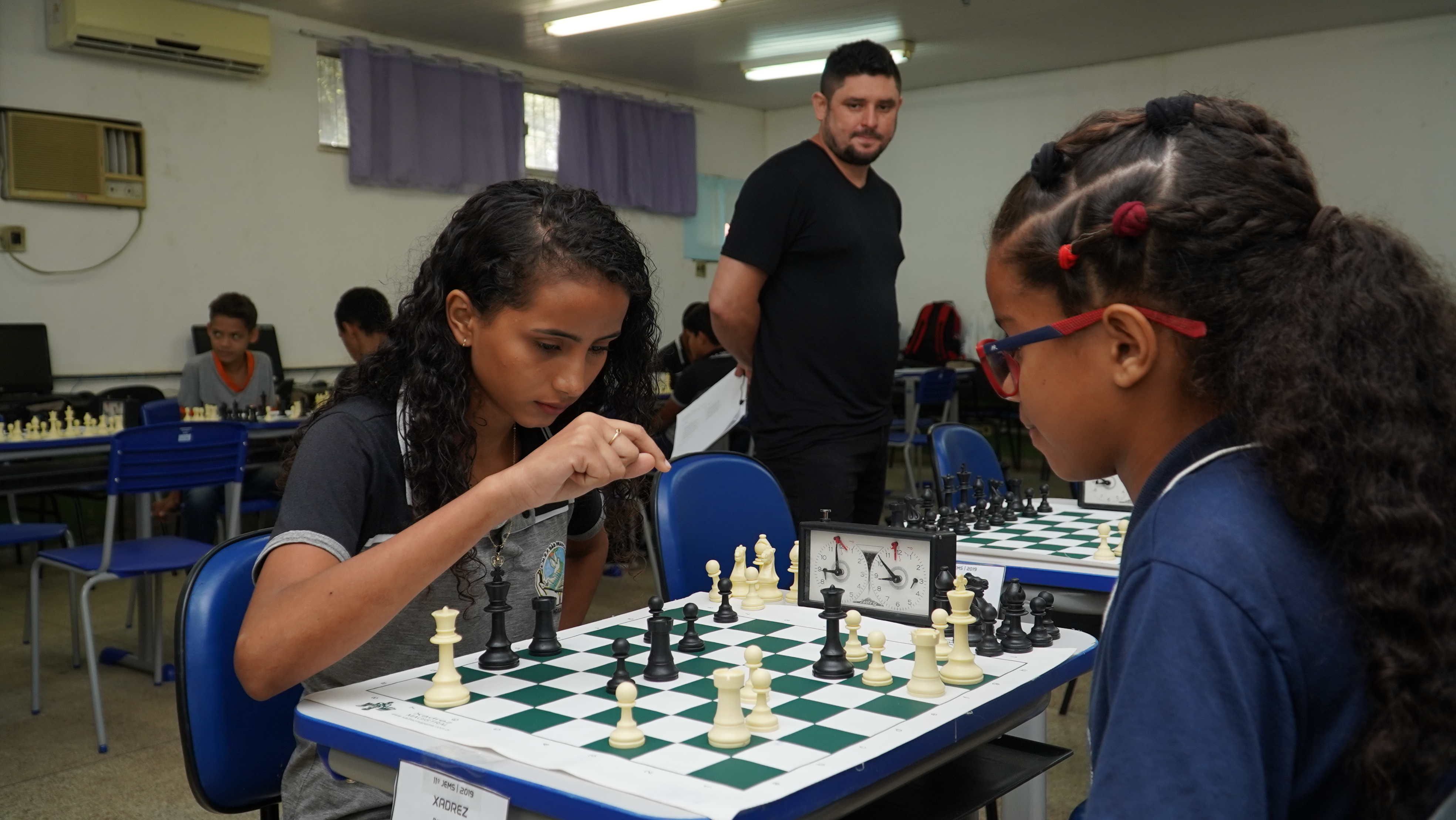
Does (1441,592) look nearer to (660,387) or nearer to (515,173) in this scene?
(660,387)

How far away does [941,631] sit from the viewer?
1465 millimetres

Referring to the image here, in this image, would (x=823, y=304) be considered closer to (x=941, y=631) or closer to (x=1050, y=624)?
(x=1050, y=624)

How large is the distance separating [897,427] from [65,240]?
5.74 metres

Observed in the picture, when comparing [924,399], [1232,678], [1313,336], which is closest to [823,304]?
[1313,336]

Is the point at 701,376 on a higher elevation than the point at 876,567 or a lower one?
higher

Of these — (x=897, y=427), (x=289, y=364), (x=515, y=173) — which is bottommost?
(x=897, y=427)

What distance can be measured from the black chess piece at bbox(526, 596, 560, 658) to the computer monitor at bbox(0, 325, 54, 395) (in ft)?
20.6

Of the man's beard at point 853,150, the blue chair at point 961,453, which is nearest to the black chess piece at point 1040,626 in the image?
the blue chair at point 961,453

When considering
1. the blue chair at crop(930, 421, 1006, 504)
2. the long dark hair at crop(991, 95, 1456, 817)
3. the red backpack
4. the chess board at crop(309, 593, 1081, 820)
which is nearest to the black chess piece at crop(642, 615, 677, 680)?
the chess board at crop(309, 593, 1081, 820)

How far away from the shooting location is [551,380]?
159cm

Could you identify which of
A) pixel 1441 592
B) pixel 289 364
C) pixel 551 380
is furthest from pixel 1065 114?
pixel 1441 592

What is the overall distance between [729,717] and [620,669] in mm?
243

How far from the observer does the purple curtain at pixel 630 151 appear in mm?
9820

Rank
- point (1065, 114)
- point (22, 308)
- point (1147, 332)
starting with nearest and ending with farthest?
point (1147, 332)
point (22, 308)
point (1065, 114)
